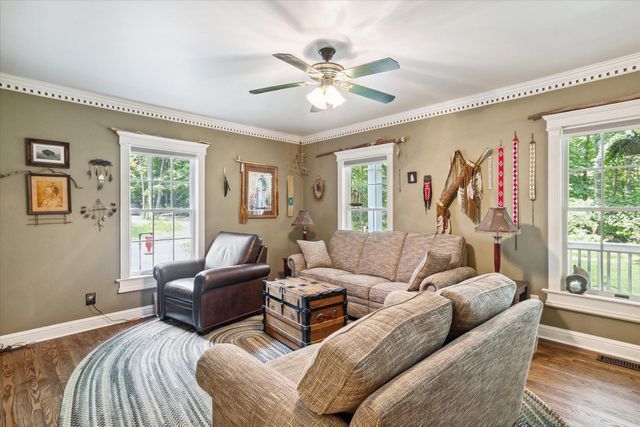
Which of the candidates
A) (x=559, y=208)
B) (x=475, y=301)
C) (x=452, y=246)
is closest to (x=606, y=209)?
(x=559, y=208)

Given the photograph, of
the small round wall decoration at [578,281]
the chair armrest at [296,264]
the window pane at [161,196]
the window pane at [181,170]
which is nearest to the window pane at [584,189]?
the small round wall decoration at [578,281]

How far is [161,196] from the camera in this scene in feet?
13.8

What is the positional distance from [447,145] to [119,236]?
4.03 m

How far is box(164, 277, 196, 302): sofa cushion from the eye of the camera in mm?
3438

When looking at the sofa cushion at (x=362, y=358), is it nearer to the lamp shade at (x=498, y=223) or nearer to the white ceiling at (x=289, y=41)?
the white ceiling at (x=289, y=41)

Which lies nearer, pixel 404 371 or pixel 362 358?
pixel 362 358

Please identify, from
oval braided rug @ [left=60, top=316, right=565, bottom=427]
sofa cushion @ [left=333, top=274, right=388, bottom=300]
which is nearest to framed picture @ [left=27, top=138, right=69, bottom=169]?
oval braided rug @ [left=60, top=316, right=565, bottom=427]

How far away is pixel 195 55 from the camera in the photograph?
265 cm

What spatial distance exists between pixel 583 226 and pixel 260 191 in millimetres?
4046

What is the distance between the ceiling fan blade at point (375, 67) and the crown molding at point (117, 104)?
8.98ft

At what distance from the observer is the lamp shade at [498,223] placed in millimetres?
3057

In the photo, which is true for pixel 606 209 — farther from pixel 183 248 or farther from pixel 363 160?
pixel 183 248

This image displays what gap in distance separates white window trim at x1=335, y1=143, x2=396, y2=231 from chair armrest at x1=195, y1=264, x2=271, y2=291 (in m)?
1.67

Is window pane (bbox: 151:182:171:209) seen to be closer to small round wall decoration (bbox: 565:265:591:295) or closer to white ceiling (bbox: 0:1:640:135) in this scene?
white ceiling (bbox: 0:1:640:135)
